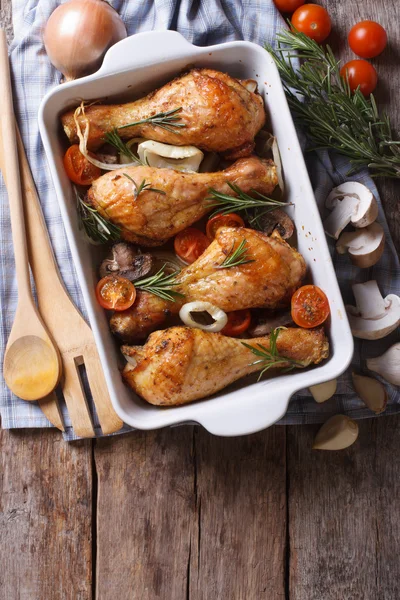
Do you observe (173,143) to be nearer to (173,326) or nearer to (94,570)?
(173,326)

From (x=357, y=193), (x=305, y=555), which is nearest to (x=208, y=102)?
(x=357, y=193)

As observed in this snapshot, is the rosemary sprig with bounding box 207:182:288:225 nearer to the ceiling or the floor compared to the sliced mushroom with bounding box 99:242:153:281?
nearer to the ceiling

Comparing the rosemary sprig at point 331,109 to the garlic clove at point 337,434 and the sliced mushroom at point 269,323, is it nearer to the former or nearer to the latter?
the sliced mushroom at point 269,323

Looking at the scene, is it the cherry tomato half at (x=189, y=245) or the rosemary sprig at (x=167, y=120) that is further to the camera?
the cherry tomato half at (x=189, y=245)

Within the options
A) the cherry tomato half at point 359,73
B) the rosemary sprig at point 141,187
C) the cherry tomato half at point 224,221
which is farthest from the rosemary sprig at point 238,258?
the cherry tomato half at point 359,73

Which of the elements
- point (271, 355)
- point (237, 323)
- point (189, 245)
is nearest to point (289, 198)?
point (189, 245)

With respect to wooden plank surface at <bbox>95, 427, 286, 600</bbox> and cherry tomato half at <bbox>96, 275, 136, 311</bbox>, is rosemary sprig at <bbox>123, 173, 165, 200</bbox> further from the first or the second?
wooden plank surface at <bbox>95, 427, 286, 600</bbox>

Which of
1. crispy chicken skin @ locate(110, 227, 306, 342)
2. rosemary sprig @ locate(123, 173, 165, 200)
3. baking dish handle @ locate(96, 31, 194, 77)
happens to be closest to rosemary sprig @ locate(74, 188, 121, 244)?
rosemary sprig @ locate(123, 173, 165, 200)
